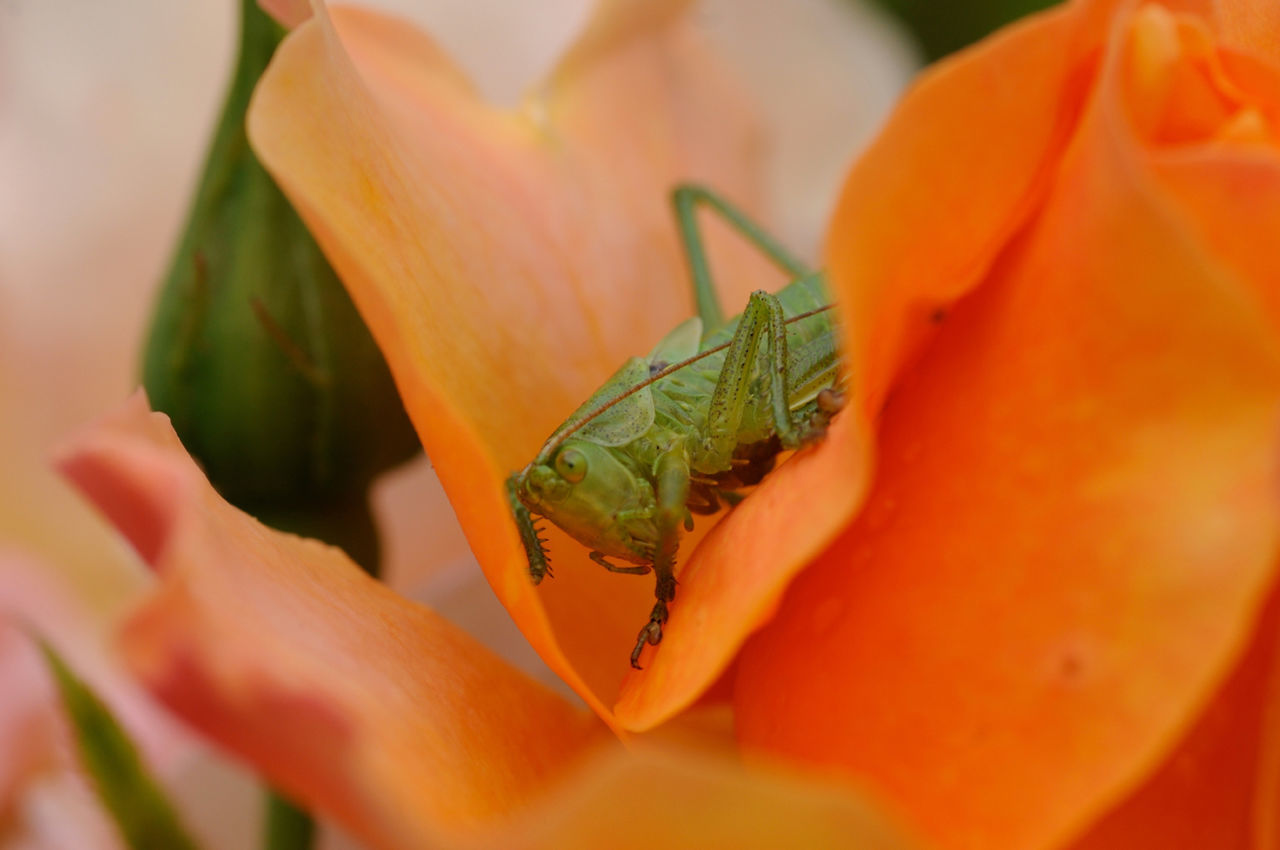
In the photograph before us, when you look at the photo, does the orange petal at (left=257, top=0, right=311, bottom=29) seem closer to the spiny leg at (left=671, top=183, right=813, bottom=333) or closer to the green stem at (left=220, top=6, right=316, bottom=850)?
the green stem at (left=220, top=6, right=316, bottom=850)

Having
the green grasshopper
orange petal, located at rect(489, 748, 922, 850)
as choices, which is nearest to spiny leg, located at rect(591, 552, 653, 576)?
the green grasshopper

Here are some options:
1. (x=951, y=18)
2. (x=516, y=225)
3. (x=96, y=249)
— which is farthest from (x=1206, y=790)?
(x=951, y=18)

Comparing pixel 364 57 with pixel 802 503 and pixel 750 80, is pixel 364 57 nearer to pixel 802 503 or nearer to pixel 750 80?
pixel 802 503

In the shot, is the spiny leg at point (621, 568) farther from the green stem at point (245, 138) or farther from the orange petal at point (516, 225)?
the green stem at point (245, 138)

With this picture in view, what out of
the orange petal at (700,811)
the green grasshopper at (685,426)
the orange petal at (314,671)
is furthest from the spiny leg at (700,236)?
the orange petal at (700,811)

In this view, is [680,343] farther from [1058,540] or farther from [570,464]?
[1058,540]
